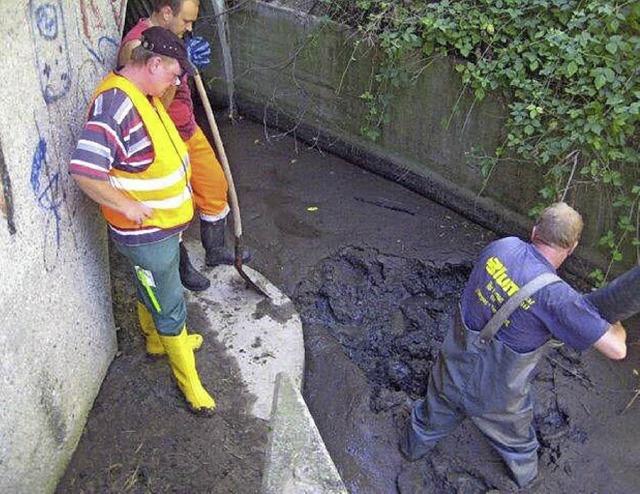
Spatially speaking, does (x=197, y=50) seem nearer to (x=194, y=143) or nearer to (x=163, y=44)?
(x=194, y=143)

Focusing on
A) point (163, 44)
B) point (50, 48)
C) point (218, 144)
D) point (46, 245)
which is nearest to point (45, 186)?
point (46, 245)

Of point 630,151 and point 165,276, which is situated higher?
point 630,151

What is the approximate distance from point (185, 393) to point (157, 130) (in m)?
1.61

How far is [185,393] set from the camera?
3.83m

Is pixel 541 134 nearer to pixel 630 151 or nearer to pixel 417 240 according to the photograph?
pixel 630 151

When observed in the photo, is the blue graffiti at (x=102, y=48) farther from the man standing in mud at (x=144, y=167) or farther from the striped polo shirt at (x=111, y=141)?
the striped polo shirt at (x=111, y=141)

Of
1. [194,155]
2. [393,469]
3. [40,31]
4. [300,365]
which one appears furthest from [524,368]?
[40,31]

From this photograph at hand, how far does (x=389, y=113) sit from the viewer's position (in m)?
5.98

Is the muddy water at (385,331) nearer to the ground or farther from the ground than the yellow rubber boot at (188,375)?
nearer to the ground

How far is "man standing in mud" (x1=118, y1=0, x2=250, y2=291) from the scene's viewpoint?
12.1ft

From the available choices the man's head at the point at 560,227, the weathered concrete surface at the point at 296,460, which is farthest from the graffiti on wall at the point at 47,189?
the man's head at the point at 560,227

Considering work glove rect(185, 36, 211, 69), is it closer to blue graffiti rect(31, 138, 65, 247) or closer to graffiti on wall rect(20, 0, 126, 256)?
graffiti on wall rect(20, 0, 126, 256)

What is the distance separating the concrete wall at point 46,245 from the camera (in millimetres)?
2732

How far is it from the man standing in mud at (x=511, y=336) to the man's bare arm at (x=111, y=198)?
1.73 m
